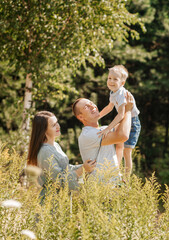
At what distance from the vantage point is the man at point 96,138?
2541 mm

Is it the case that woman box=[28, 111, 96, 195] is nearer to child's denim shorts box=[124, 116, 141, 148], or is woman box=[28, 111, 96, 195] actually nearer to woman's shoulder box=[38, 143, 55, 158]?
woman's shoulder box=[38, 143, 55, 158]

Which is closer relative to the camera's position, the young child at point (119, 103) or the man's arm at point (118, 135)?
the man's arm at point (118, 135)

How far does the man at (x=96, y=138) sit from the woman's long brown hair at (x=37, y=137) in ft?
1.01

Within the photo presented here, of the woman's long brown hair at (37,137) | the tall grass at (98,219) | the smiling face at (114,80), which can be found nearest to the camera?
the tall grass at (98,219)

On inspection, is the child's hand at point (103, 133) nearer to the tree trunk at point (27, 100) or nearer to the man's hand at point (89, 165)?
the man's hand at point (89, 165)

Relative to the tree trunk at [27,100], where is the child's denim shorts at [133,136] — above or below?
below

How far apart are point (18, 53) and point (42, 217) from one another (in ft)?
15.8

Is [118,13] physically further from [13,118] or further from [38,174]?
[38,174]

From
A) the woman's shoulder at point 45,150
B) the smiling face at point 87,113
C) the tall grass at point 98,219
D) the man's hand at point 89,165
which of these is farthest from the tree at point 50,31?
the tall grass at point 98,219

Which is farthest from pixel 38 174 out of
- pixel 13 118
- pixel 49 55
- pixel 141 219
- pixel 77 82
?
pixel 77 82

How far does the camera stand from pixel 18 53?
6145 mm

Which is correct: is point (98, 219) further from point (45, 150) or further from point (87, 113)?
point (87, 113)

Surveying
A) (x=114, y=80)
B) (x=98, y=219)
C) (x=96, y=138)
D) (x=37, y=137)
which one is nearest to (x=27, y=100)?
(x=114, y=80)

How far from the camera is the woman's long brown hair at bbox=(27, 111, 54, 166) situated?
8.87ft
